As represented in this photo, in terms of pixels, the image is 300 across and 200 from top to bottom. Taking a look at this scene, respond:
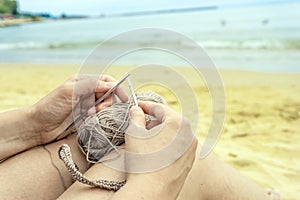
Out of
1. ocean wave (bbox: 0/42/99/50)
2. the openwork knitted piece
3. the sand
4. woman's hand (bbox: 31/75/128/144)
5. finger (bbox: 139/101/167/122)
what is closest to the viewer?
finger (bbox: 139/101/167/122)

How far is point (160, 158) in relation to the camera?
0.81m

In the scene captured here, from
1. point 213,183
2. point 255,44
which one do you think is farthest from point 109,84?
point 255,44

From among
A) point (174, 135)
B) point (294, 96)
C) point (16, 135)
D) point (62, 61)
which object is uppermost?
point (174, 135)

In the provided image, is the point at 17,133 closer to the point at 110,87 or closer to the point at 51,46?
the point at 110,87

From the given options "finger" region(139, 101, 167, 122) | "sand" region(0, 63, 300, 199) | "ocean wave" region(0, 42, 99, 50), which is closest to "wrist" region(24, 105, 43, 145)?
"finger" region(139, 101, 167, 122)

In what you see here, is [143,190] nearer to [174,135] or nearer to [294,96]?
[174,135]

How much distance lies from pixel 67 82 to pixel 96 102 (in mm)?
102

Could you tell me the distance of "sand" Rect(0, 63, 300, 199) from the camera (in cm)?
236

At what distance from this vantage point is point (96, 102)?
1.16 metres

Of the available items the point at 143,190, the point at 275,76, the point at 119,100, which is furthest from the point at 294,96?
the point at 143,190

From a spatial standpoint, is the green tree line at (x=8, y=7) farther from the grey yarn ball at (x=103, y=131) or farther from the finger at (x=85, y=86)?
the grey yarn ball at (x=103, y=131)

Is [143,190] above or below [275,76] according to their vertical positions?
above

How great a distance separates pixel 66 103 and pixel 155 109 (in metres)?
0.32

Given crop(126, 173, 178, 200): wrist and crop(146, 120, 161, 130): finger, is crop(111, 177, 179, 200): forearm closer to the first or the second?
crop(126, 173, 178, 200): wrist
